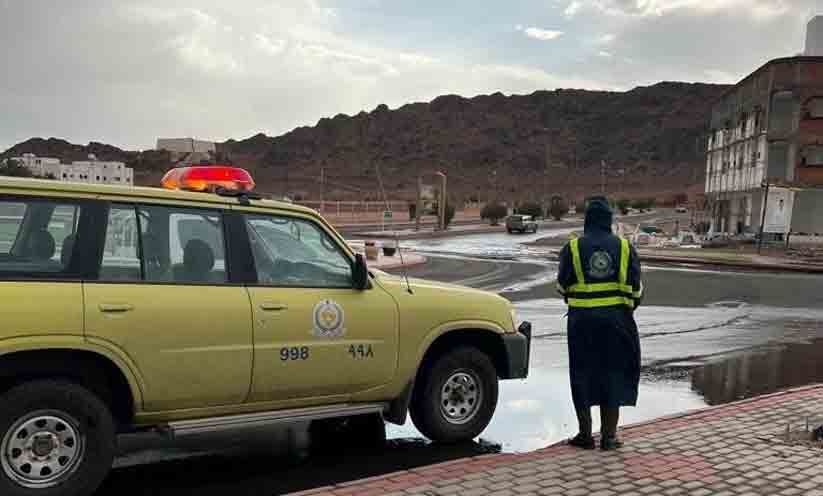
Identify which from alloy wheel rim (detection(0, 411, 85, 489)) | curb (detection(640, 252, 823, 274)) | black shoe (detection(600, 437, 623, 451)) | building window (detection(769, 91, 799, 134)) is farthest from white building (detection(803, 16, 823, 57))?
alloy wheel rim (detection(0, 411, 85, 489))

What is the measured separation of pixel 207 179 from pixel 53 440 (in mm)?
2061

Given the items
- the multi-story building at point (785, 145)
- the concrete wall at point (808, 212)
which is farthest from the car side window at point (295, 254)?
the concrete wall at point (808, 212)

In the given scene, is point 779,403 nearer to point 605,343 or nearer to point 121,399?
point 605,343

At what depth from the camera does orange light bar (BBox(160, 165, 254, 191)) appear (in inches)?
221

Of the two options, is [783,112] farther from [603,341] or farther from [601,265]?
[603,341]

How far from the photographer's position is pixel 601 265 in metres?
5.82

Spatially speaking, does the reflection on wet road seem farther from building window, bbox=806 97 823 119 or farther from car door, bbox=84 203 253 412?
building window, bbox=806 97 823 119

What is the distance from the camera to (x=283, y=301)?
5246mm

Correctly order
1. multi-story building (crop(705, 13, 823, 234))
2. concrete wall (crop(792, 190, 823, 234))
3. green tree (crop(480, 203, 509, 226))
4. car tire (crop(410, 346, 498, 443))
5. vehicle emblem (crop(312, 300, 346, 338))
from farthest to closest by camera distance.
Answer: green tree (crop(480, 203, 509, 226)) → concrete wall (crop(792, 190, 823, 234)) → multi-story building (crop(705, 13, 823, 234)) → car tire (crop(410, 346, 498, 443)) → vehicle emblem (crop(312, 300, 346, 338))

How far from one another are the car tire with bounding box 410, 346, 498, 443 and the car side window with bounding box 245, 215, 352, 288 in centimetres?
108

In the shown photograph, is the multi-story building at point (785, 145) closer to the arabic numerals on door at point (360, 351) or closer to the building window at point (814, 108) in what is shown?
the building window at point (814, 108)

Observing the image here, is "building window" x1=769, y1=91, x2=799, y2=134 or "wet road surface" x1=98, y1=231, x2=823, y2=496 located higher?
"building window" x1=769, y1=91, x2=799, y2=134

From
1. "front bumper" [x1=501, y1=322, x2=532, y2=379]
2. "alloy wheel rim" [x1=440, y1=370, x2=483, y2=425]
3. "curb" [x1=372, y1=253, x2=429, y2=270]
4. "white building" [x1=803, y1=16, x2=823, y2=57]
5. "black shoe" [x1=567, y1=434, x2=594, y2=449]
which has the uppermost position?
"white building" [x1=803, y1=16, x2=823, y2=57]

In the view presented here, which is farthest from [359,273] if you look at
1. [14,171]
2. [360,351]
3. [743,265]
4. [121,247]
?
[14,171]
